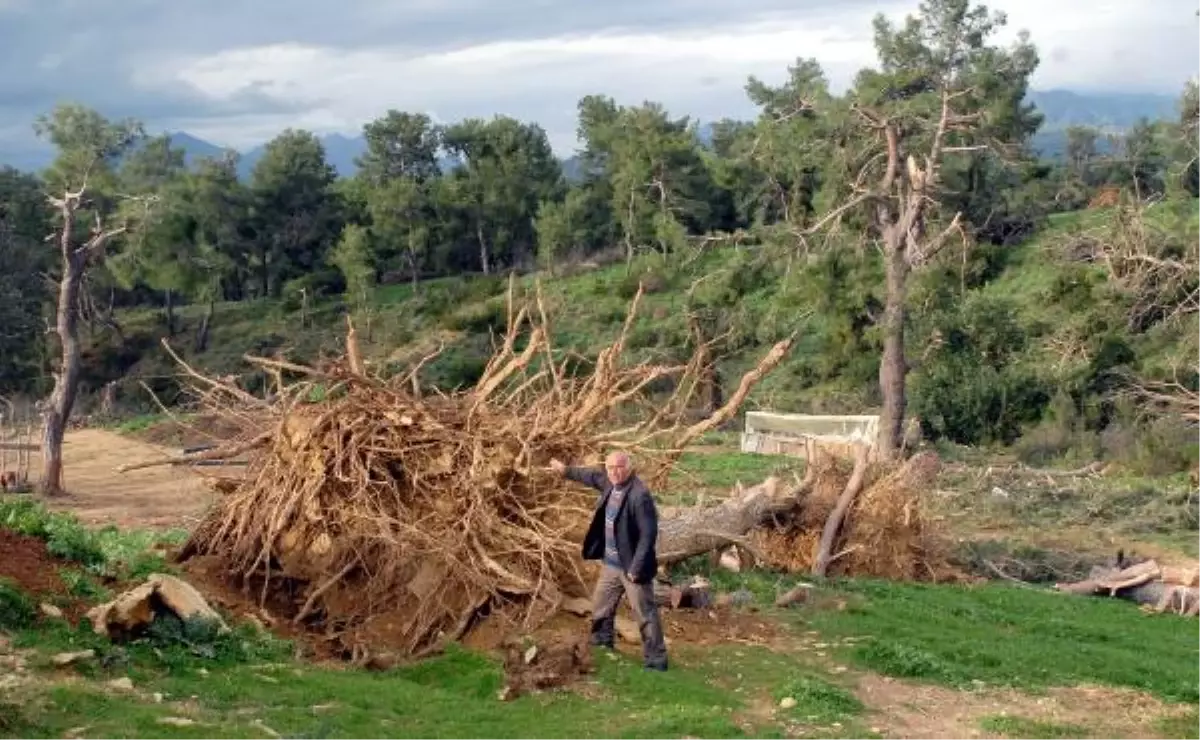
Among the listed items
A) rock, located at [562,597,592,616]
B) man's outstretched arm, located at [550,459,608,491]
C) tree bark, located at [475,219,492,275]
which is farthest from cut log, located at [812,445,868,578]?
tree bark, located at [475,219,492,275]

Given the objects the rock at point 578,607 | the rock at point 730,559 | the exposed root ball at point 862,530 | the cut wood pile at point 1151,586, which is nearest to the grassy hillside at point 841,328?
the exposed root ball at point 862,530

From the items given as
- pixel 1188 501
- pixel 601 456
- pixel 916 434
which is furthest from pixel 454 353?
pixel 601 456

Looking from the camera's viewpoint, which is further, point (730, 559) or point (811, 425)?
point (811, 425)

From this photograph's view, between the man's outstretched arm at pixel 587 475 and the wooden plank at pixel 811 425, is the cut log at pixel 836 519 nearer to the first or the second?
the man's outstretched arm at pixel 587 475

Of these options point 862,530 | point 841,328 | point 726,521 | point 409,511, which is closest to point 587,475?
point 409,511

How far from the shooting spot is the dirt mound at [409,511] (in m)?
10.6

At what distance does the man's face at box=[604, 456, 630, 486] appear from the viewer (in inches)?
373

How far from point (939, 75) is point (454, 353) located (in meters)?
19.5

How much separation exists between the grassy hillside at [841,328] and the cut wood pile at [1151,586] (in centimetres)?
611

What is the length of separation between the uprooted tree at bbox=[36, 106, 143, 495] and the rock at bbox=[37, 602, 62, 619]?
46.5ft

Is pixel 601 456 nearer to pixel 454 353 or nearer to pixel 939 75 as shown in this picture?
pixel 454 353

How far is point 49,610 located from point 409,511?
10.1 ft

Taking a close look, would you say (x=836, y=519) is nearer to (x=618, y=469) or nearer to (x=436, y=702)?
(x=618, y=469)

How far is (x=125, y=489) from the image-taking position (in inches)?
918
